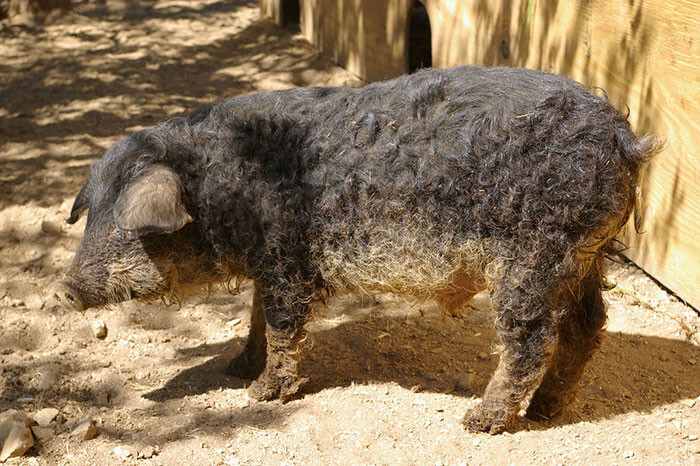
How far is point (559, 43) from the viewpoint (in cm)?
504

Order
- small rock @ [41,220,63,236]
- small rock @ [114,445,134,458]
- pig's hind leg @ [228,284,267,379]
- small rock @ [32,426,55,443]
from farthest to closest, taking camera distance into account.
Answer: small rock @ [41,220,63,236], pig's hind leg @ [228,284,267,379], small rock @ [32,426,55,443], small rock @ [114,445,134,458]

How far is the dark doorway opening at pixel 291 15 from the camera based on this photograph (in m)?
9.12

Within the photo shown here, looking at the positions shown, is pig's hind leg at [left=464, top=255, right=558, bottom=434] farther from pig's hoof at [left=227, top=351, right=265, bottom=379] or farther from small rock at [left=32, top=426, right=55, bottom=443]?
small rock at [left=32, top=426, right=55, bottom=443]

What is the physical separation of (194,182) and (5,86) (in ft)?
16.6

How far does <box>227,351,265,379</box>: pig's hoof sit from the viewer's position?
421cm

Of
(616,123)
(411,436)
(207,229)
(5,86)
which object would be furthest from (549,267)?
(5,86)

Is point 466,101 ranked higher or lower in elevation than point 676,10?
lower

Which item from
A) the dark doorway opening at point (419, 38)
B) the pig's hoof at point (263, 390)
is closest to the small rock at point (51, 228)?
the pig's hoof at point (263, 390)

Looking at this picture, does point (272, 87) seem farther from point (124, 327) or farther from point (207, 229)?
point (207, 229)

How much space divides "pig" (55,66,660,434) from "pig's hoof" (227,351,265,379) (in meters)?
0.25

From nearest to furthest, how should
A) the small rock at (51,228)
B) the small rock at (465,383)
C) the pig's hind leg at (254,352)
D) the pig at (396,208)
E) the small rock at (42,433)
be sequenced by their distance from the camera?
the pig at (396,208)
the small rock at (42,433)
the small rock at (465,383)
the pig's hind leg at (254,352)
the small rock at (51,228)

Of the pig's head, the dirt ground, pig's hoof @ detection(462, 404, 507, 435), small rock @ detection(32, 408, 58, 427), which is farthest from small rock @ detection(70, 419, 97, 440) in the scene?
pig's hoof @ detection(462, 404, 507, 435)

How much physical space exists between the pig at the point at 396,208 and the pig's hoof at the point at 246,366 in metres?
0.25

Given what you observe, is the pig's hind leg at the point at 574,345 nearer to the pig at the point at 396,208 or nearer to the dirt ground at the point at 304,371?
the pig at the point at 396,208
